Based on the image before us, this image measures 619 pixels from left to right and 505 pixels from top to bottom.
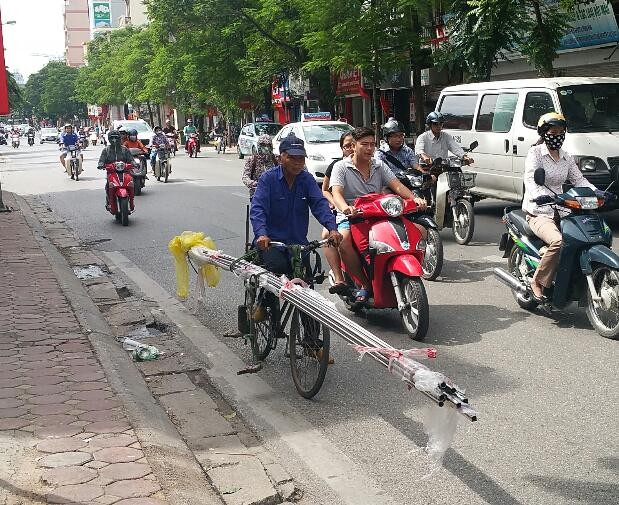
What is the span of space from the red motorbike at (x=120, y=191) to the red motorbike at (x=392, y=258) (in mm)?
8587

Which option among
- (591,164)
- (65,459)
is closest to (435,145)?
(591,164)

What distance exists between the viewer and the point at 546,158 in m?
7.27

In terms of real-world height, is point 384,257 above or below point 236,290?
above

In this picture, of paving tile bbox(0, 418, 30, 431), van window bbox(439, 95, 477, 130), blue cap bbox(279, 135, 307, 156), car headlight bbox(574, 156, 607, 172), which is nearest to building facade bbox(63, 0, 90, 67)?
van window bbox(439, 95, 477, 130)

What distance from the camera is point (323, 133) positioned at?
20.9 m

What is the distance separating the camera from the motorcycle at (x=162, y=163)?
81.0 ft

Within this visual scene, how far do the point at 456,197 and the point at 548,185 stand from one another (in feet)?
13.5

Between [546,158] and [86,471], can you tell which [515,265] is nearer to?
[546,158]

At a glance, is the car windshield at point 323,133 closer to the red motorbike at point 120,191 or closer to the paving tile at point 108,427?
the red motorbike at point 120,191

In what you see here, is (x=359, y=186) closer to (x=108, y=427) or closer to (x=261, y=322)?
(x=261, y=322)

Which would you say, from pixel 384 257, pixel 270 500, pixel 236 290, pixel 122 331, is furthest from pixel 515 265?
pixel 270 500

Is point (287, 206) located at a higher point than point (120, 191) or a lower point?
higher

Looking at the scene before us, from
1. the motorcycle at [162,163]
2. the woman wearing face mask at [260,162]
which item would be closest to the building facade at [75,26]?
the motorcycle at [162,163]

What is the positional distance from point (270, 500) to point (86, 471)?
883 millimetres
